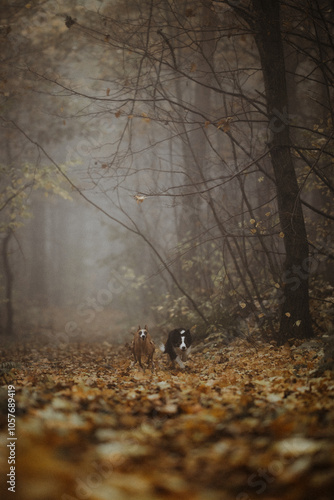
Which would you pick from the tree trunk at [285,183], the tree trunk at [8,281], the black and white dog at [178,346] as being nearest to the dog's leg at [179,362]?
the black and white dog at [178,346]

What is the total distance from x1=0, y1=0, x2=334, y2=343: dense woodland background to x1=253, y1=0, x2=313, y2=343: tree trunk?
0.08 ft

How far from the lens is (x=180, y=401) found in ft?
12.3

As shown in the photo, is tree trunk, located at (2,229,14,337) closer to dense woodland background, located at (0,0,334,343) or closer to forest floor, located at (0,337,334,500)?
dense woodland background, located at (0,0,334,343)

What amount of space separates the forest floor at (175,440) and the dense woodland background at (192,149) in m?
3.10

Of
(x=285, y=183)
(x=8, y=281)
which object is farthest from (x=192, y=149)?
(x=8, y=281)

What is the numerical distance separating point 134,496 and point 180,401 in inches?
73.6

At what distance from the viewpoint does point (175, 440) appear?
271 cm

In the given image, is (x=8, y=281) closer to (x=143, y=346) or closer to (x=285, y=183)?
(x=143, y=346)

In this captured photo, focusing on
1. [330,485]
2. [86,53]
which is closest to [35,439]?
[330,485]

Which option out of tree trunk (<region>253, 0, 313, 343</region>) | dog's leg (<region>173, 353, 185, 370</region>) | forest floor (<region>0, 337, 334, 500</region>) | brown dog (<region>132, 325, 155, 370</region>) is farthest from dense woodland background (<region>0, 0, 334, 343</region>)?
forest floor (<region>0, 337, 334, 500</region>)

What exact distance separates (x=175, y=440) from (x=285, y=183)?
522 centimetres


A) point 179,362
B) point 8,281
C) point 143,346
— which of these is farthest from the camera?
point 8,281

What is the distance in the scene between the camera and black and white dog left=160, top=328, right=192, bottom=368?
7.03 metres

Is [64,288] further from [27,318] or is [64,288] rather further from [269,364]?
[269,364]
